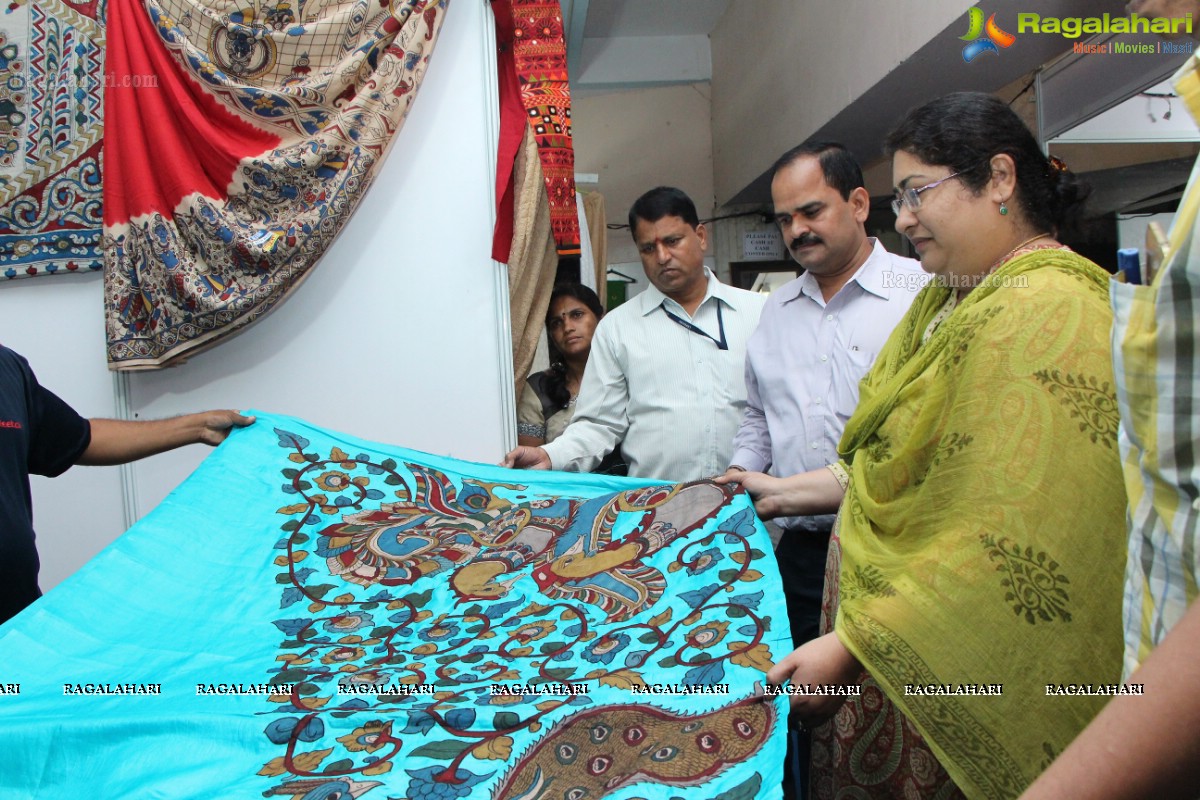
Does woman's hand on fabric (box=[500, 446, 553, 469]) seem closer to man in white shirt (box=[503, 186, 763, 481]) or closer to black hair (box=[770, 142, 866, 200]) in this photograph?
man in white shirt (box=[503, 186, 763, 481])

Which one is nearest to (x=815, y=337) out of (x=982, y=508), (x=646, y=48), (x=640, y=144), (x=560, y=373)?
(x=982, y=508)

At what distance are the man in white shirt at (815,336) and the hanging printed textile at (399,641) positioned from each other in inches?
10.9

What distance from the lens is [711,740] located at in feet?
3.63

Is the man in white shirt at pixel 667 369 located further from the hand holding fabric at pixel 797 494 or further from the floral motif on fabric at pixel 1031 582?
the floral motif on fabric at pixel 1031 582

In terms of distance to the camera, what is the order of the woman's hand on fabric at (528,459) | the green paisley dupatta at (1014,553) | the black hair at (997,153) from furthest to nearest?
the woman's hand on fabric at (528,459) → the black hair at (997,153) → the green paisley dupatta at (1014,553)

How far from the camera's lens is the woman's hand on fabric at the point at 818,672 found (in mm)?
1144

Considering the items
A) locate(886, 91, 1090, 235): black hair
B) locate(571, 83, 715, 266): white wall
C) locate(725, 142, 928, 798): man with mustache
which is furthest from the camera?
locate(571, 83, 715, 266): white wall

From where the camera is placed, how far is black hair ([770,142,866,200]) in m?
1.94

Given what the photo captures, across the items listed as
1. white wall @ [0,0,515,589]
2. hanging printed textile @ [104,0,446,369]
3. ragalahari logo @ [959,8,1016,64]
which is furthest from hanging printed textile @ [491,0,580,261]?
ragalahari logo @ [959,8,1016,64]

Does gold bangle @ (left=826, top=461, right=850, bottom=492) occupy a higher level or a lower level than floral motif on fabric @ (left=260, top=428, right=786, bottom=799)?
higher

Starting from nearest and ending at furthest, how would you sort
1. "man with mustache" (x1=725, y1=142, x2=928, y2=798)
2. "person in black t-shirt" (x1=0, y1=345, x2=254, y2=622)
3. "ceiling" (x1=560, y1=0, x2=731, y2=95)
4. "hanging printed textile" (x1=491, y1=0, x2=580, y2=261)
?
"person in black t-shirt" (x1=0, y1=345, x2=254, y2=622) < "man with mustache" (x1=725, y1=142, x2=928, y2=798) < "hanging printed textile" (x1=491, y1=0, x2=580, y2=261) < "ceiling" (x1=560, y1=0, x2=731, y2=95)

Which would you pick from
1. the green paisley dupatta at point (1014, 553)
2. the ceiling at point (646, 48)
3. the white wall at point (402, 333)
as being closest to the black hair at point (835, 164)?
the green paisley dupatta at point (1014, 553)

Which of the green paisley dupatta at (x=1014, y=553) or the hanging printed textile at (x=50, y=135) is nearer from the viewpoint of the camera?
the green paisley dupatta at (x=1014, y=553)

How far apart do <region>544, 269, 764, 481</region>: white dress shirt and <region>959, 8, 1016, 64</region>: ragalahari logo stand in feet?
5.01
